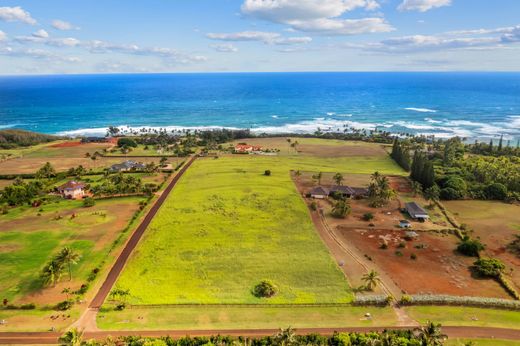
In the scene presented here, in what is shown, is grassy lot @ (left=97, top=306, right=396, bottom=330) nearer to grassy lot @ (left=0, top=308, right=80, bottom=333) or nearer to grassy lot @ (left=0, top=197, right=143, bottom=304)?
grassy lot @ (left=0, top=308, right=80, bottom=333)

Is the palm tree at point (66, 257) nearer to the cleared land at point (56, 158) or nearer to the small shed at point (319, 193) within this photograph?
the small shed at point (319, 193)

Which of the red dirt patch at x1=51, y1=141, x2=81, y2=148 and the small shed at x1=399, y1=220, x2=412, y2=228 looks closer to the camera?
the small shed at x1=399, y1=220, x2=412, y2=228

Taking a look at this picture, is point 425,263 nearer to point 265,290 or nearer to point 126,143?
point 265,290

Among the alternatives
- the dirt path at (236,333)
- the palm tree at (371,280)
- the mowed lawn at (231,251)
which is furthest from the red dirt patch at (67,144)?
the palm tree at (371,280)

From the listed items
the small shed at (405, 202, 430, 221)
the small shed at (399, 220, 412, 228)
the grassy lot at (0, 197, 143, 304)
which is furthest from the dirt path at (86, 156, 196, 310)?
the small shed at (405, 202, 430, 221)

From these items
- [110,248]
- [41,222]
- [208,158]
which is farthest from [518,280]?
[208,158]

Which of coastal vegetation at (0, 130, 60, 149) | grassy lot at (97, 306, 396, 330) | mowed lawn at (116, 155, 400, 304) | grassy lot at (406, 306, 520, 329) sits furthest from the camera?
coastal vegetation at (0, 130, 60, 149)
